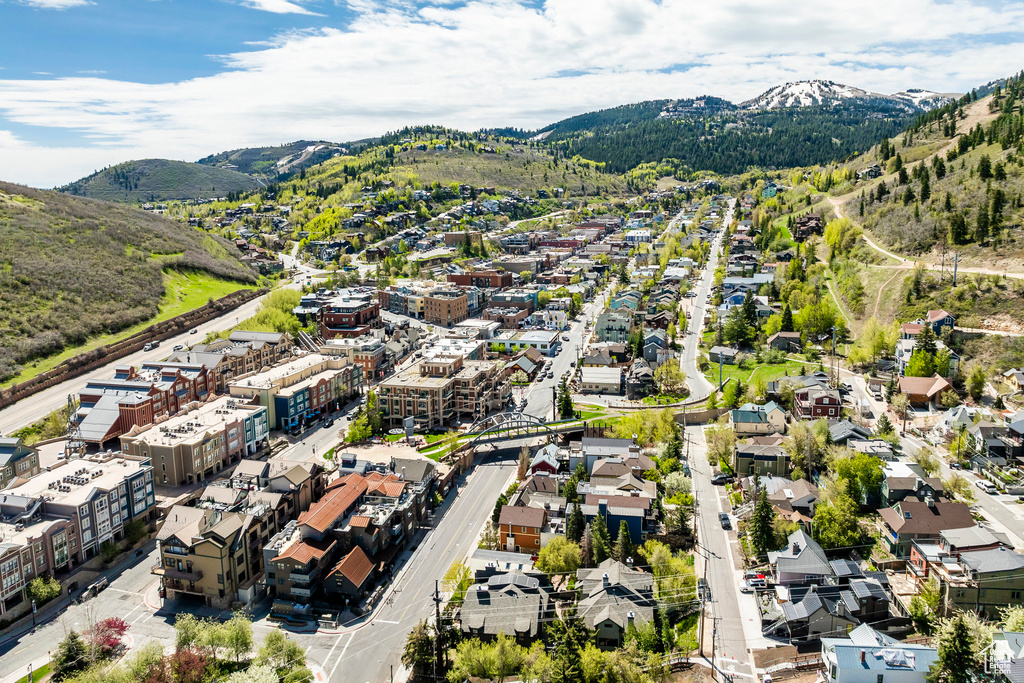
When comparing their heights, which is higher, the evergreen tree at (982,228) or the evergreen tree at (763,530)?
the evergreen tree at (982,228)

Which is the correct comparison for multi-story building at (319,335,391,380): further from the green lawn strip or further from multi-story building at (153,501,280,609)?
the green lawn strip

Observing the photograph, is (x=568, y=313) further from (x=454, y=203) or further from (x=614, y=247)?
(x=454, y=203)

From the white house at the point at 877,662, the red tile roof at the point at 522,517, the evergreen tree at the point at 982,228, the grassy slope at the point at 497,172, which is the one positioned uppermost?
the grassy slope at the point at 497,172

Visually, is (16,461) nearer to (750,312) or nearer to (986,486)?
(986,486)

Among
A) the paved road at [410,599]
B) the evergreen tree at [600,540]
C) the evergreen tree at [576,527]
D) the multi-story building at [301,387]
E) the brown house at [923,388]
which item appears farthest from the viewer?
the multi-story building at [301,387]

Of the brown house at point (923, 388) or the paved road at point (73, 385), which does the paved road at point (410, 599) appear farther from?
the paved road at point (73, 385)

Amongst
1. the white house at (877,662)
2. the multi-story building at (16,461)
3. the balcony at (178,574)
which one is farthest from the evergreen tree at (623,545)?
the multi-story building at (16,461)

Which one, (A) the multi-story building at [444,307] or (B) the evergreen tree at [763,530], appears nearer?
(B) the evergreen tree at [763,530]

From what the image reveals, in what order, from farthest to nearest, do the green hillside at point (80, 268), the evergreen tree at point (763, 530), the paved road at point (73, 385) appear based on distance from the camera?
1. the green hillside at point (80, 268)
2. the paved road at point (73, 385)
3. the evergreen tree at point (763, 530)
